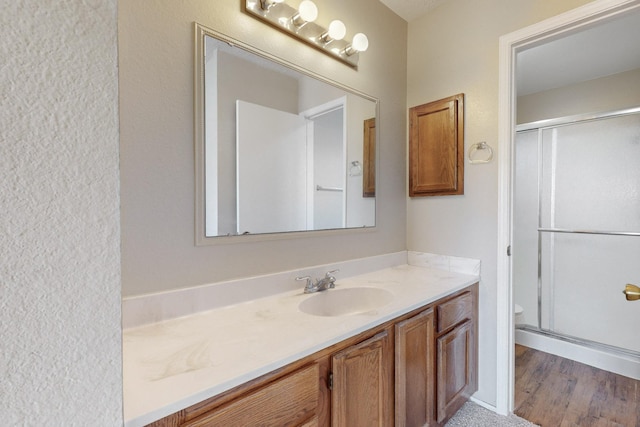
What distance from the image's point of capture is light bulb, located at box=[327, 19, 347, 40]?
1.58 m

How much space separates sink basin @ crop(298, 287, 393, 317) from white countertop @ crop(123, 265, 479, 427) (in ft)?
0.23

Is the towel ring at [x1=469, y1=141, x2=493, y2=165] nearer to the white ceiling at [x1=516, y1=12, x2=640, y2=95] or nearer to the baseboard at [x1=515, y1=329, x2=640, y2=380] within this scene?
the white ceiling at [x1=516, y1=12, x2=640, y2=95]

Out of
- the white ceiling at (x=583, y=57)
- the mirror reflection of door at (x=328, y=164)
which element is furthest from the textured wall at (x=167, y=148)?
the white ceiling at (x=583, y=57)

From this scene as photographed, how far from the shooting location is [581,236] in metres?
2.56

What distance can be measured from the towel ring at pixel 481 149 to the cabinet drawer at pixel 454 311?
767mm

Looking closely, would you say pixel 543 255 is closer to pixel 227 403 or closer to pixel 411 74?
pixel 411 74

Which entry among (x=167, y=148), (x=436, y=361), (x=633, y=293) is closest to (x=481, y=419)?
(x=436, y=361)

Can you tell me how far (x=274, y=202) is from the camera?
1.46 metres

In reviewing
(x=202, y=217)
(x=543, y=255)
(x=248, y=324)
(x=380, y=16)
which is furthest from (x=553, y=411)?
(x=380, y=16)

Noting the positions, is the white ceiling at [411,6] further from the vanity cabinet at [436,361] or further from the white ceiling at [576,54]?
the vanity cabinet at [436,361]

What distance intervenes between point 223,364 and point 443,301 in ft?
3.71

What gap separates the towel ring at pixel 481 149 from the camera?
175 centimetres

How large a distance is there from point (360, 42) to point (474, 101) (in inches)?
29.8

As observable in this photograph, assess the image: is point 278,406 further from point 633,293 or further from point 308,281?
point 633,293
